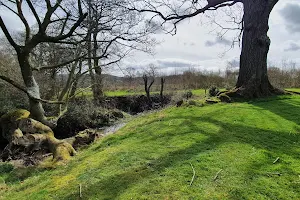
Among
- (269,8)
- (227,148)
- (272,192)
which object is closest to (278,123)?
(227,148)

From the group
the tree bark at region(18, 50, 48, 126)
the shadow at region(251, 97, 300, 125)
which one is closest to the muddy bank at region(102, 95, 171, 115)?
the tree bark at region(18, 50, 48, 126)

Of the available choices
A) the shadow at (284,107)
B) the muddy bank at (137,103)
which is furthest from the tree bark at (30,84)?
the muddy bank at (137,103)

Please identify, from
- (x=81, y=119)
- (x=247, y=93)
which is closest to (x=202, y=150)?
(x=247, y=93)

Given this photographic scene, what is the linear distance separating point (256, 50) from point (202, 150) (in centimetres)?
671

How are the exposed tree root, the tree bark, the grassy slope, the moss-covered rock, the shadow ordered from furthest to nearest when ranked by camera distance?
the tree bark
the exposed tree root
the moss-covered rock
the shadow
the grassy slope

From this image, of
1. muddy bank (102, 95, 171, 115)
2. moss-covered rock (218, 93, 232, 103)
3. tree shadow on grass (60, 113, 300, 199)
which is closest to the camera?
tree shadow on grass (60, 113, 300, 199)

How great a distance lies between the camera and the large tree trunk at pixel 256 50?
9750 millimetres

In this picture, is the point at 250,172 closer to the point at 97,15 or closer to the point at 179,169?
the point at 179,169

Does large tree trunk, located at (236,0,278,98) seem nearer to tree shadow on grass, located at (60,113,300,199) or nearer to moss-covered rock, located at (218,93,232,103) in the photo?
moss-covered rock, located at (218,93,232,103)

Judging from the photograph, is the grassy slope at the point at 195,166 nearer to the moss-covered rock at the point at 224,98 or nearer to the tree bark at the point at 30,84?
the moss-covered rock at the point at 224,98

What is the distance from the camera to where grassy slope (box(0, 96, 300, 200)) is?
10.6ft

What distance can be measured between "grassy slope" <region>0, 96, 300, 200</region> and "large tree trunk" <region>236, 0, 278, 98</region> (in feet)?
10.9

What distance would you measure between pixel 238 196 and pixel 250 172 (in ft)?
2.29

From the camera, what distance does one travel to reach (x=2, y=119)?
11.2 meters
